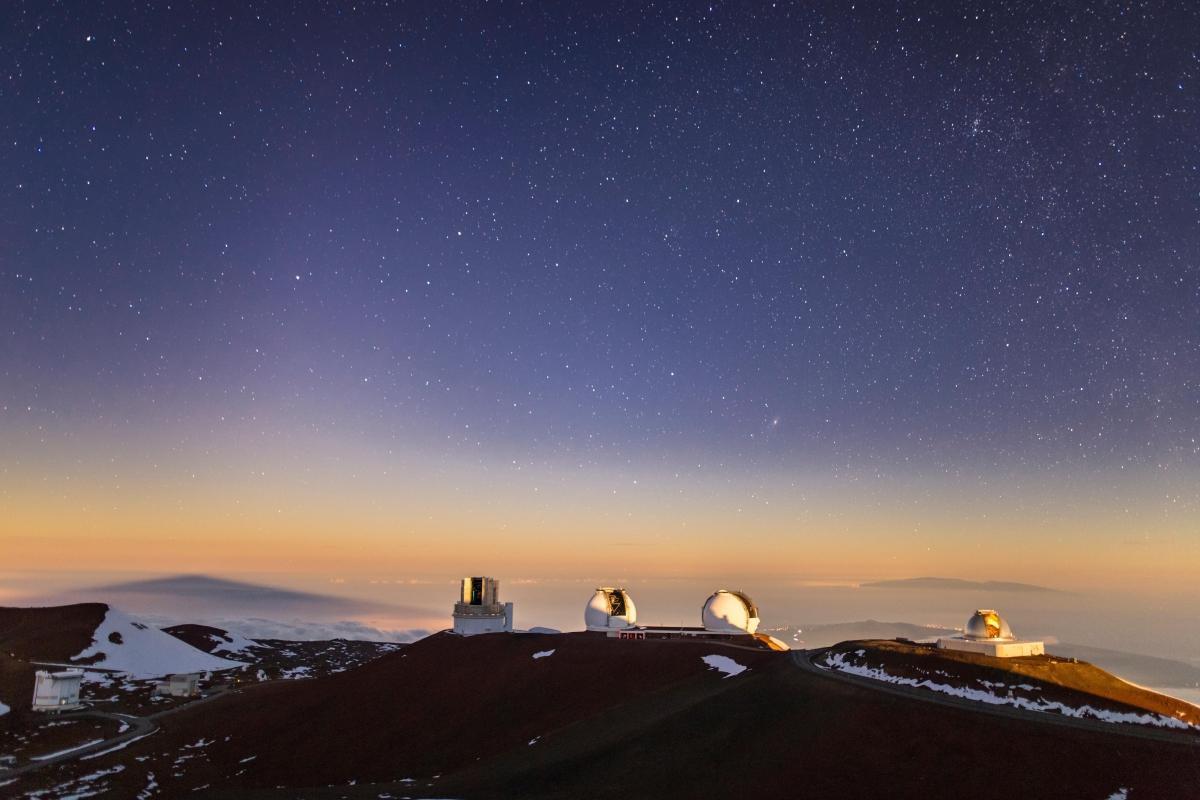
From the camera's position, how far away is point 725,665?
4603 centimetres

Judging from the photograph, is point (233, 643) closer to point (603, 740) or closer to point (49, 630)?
point (49, 630)

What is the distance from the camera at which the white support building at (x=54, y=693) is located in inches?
2426

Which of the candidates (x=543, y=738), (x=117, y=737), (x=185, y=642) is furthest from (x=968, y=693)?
(x=185, y=642)

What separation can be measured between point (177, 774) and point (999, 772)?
142ft

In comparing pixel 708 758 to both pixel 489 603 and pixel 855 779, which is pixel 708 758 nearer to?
pixel 855 779

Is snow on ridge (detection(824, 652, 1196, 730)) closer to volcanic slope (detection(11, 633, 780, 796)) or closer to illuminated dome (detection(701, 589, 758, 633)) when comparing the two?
volcanic slope (detection(11, 633, 780, 796))

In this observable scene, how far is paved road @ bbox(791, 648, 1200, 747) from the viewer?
29155 mm

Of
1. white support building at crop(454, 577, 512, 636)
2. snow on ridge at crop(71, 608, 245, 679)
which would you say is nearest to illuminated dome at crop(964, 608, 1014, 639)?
white support building at crop(454, 577, 512, 636)

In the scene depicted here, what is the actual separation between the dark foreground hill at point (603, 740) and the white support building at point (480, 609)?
29.9 feet

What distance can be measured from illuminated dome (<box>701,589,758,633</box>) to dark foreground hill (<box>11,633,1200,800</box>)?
12097 millimetres

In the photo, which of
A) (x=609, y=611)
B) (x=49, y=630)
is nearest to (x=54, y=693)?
(x=49, y=630)

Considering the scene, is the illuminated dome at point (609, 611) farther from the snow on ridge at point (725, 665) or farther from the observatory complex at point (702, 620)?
the snow on ridge at point (725, 665)

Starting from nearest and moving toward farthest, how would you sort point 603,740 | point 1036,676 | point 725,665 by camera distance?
point 1036,676 < point 603,740 < point 725,665

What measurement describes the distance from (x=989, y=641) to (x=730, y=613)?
25720 mm
